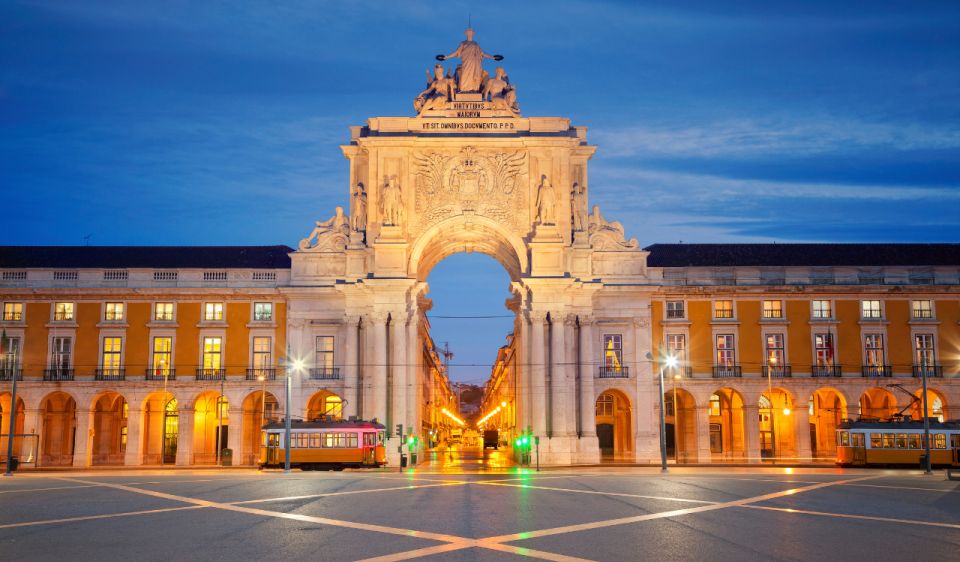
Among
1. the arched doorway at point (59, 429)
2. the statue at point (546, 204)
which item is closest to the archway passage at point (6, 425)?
the arched doorway at point (59, 429)

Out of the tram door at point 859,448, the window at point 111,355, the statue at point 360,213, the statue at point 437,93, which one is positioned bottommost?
the tram door at point 859,448

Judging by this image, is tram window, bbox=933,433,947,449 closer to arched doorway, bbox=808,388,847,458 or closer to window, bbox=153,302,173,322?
arched doorway, bbox=808,388,847,458

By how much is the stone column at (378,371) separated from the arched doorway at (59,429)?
21.8 meters

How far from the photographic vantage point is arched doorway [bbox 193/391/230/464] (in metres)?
69.9

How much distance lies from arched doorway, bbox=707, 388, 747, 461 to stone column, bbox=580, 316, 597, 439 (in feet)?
32.2

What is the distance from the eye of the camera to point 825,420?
73.6 metres

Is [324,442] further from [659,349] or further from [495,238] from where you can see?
[659,349]

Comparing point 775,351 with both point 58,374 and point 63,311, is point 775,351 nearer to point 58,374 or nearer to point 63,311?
point 58,374

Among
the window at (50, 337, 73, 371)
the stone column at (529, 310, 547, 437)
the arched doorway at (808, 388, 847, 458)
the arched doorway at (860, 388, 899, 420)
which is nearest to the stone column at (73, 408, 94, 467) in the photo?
the window at (50, 337, 73, 371)

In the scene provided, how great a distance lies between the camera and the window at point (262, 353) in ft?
227

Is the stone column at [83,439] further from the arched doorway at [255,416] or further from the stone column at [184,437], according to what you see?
the arched doorway at [255,416]

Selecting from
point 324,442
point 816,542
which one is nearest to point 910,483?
point 816,542

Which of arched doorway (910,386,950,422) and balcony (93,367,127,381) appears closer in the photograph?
arched doorway (910,386,950,422)

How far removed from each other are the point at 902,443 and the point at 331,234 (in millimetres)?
40896
